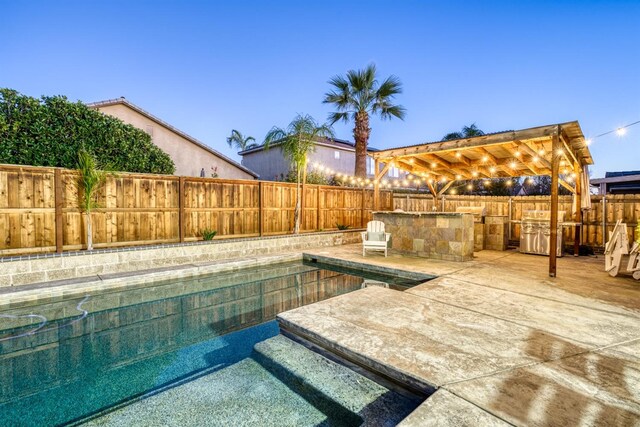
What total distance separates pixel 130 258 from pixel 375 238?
5.60 meters

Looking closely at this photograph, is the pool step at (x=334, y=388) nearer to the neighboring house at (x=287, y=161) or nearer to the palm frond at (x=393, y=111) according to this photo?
the palm frond at (x=393, y=111)

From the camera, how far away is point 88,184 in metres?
5.61

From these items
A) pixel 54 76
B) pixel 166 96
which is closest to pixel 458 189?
pixel 54 76

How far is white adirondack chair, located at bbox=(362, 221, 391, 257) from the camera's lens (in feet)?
23.6

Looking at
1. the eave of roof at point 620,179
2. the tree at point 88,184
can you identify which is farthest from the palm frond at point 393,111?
the eave of roof at point 620,179

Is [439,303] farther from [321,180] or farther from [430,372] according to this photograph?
[321,180]

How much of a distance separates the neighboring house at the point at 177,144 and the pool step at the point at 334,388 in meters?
10.3

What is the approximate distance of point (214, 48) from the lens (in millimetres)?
24109

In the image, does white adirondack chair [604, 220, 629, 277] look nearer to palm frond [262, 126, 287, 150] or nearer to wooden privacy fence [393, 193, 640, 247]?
wooden privacy fence [393, 193, 640, 247]

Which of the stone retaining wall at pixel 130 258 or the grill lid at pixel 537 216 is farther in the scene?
the grill lid at pixel 537 216

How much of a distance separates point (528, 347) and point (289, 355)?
2.13 meters

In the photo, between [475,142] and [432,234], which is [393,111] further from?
[432,234]

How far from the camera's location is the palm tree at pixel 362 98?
476 inches

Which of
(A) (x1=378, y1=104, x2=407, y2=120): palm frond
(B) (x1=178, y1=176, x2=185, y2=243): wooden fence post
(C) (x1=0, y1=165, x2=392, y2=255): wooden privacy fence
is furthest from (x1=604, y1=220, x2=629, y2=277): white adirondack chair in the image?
(B) (x1=178, y1=176, x2=185, y2=243): wooden fence post
